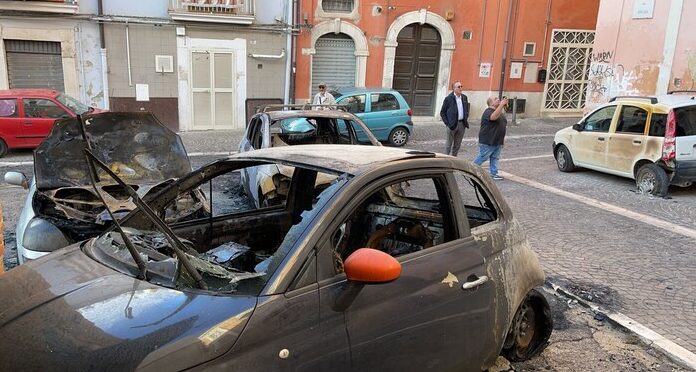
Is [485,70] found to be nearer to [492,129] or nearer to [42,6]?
[492,129]

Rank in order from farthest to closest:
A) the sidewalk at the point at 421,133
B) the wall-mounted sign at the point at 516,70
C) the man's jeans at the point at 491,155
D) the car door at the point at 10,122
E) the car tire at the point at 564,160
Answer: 1. the wall-mounted sign at the point at 516,70
2. the sidewalk at the point at 421,133
3. the car door at the point at 10,122
4. the car tire at the point at 564,160
5. the man's jeans at the point at 491,155

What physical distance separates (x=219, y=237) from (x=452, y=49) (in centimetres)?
1786

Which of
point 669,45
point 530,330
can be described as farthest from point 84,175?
point 669,45

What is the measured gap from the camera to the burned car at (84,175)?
459 centimetres

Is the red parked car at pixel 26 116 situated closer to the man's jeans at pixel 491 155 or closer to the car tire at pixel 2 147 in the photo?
the car tire at pixel 2 147

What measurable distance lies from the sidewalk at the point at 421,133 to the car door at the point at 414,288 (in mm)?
11456

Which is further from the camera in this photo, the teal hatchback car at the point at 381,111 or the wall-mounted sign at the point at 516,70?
the wall-mounted sign at the point at 516,70

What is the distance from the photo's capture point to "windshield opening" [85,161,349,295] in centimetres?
252

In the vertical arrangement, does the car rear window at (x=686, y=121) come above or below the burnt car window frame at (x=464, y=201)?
above

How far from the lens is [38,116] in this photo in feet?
41.8

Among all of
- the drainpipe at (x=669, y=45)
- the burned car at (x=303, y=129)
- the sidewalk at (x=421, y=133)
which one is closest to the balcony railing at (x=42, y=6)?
the sidewalk at (x=421, y=133)

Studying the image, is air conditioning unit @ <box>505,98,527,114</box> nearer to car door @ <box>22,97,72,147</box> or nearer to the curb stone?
car door @ <box>22,97,72,147</box>

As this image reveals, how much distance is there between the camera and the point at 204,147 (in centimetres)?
1484

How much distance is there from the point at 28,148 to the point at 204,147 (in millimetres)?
4219
